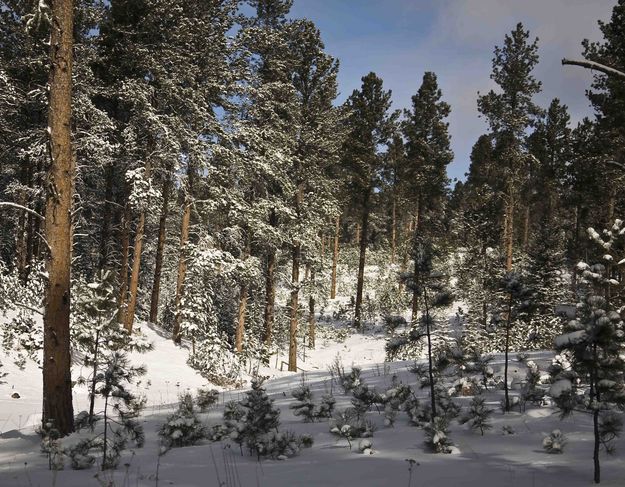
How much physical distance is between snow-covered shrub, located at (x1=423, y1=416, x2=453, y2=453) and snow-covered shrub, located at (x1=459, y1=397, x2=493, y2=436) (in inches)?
19.1

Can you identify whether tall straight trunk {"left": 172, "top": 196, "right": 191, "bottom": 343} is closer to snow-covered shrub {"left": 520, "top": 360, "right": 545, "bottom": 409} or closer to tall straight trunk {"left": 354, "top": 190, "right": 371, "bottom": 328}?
tall straight trunk {"left": 354, "top": 190, "right": 371, "bottom": 328}

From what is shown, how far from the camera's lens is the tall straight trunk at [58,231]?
19.3ft

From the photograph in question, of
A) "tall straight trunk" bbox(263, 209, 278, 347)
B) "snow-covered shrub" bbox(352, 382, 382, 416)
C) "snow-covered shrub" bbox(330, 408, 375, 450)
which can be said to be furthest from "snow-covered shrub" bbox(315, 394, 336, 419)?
"tall straight trunk" bbox(263, 209, 278, 347)

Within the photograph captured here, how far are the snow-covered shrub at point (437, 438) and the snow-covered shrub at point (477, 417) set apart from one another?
48cm

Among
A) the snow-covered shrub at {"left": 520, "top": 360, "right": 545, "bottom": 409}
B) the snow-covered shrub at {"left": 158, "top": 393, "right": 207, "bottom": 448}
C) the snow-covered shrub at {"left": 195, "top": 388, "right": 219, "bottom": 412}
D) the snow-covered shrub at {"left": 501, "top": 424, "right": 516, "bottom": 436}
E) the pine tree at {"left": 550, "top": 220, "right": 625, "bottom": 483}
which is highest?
the pine tree at {"left": 550, "top": 220, "right": 625, "bottom": 483}

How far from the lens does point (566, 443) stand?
4773 mm

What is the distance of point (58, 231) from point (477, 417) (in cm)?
597

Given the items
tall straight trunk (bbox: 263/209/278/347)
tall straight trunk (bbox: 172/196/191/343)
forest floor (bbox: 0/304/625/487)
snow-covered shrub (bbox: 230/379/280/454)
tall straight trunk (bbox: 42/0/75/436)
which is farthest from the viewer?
tall straight trunk (bbox: 263/209/278/347)

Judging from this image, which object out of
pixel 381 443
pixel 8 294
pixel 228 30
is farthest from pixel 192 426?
pixel 228 30

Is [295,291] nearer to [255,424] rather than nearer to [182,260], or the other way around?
[182,260]

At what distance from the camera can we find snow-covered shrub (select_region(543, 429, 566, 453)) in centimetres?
460

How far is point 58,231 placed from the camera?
238 inches

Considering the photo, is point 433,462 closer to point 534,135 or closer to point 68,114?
point 68,114

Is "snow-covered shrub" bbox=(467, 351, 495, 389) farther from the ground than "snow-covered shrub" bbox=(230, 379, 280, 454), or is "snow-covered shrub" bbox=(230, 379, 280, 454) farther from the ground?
"snow-covered shrub" bbox=(467, 351, 495, 389)
